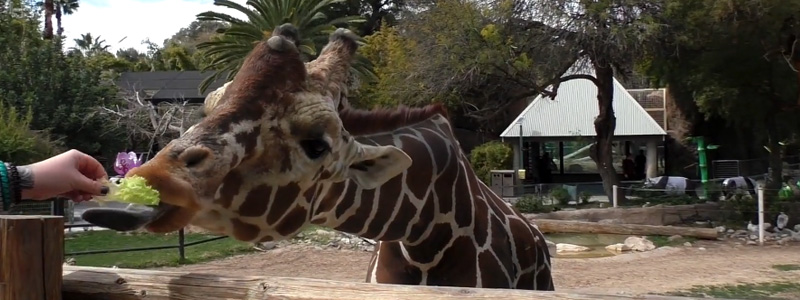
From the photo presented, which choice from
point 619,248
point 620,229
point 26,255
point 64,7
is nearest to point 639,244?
point 619,248

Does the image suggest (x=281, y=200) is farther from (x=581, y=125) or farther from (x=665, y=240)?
(x=581, y=125)

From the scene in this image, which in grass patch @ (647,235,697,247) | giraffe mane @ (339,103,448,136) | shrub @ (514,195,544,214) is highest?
giraffe mane @ (339,103,448,136)

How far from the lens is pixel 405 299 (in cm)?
235

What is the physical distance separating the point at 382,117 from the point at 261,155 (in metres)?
1.13

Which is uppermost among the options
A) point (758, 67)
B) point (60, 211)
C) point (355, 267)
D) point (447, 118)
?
point (758, 67)

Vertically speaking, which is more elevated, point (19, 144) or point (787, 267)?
point (19, 144)

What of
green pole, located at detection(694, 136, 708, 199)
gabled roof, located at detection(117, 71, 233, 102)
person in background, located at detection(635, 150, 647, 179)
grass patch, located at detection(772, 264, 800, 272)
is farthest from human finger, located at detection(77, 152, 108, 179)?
gabled roof, located at detection(117, 71, 233, 102)

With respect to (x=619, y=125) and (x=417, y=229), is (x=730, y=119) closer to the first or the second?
(x=619, y=125)

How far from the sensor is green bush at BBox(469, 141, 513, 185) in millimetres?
27922

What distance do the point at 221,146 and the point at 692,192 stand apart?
21.9 m

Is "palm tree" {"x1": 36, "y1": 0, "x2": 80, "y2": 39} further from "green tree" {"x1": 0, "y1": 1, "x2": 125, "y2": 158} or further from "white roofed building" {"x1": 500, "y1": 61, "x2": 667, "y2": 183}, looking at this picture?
"white roofed building" {"x1": 500, "y1": 61, "x2": 667, "y2": 183}

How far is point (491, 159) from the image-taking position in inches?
1105

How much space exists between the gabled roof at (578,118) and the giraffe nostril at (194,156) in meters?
28.0

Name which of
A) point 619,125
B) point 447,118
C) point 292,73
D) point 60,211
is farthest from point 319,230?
point 619,125
